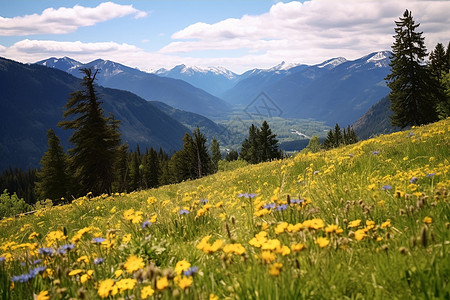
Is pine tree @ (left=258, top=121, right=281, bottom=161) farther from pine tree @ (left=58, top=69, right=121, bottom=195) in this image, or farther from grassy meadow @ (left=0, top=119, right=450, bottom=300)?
grassy meadow @ (left=0, top=119, right=450, bottom=300)

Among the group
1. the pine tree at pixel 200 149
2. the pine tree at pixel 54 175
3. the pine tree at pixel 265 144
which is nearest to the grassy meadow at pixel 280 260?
the pine tree at pixel 54 175

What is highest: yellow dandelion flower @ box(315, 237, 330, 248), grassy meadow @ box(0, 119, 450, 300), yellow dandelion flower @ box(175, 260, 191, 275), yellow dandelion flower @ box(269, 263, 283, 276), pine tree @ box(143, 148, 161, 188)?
yellow dandelion flower @ box(315, 237, 330, 248)

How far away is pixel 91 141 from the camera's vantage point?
30.5 metres

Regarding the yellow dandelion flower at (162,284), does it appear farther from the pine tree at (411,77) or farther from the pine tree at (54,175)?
the pine tree at (54,175)

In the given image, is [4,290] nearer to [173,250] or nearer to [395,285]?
[173,250]

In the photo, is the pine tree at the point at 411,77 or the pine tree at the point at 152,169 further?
the pine tree at the point at 152,169

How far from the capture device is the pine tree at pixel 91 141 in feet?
100

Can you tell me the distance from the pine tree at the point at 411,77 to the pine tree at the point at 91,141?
36.2m

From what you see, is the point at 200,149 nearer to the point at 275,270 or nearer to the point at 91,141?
the point at 91,141

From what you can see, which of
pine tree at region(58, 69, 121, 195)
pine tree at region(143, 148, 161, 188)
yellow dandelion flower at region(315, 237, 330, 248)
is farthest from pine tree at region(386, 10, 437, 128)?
pine tree at region(143, 148, 161, 188)

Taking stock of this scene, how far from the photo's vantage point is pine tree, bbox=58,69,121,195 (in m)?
30.5

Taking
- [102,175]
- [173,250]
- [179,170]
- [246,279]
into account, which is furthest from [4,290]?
[179,170]

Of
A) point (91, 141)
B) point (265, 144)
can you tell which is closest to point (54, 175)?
point (91, 141)

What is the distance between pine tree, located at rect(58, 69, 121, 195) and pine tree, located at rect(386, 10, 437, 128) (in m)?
36.2
